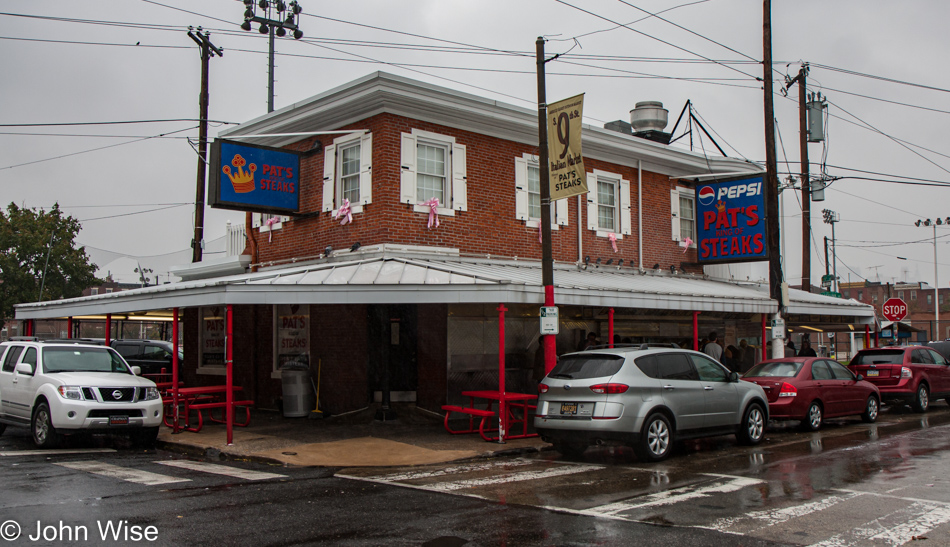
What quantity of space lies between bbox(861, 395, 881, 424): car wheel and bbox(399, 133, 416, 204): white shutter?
10469 millimetres

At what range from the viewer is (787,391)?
46.0 feet

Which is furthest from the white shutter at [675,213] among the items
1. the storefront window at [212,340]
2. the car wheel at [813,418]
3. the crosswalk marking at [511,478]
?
the storefront window at [212,340]

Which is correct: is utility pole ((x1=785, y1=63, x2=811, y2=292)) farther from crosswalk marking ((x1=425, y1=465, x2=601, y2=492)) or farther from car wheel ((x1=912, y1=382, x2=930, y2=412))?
crosswalk marking ((x1=425, y1=465, x2=601, y2=492))

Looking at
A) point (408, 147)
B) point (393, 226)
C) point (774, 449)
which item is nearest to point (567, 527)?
point (774, 449)

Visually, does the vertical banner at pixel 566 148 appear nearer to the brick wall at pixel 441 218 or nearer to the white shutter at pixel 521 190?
the brick wall at pixel 441 218

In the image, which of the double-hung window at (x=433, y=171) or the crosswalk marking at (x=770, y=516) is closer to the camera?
the crosswalk marking at (x=770, y=516)

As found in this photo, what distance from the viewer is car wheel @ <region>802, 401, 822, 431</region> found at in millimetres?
14281

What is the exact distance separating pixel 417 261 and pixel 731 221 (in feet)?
32.6

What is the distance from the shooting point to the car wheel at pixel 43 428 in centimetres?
1206

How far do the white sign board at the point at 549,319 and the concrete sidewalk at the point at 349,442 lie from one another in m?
1.90

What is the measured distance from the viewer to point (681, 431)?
11023 mm

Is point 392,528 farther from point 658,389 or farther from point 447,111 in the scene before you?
point 447,111

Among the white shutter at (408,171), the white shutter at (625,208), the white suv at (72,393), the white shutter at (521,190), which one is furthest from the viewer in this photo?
the white shutter at (625,208)

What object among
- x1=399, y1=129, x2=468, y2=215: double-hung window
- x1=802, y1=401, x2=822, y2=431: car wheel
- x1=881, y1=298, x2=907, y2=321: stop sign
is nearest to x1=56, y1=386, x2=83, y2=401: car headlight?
x1=399, y1=129, x2=468, y2=215: double-hung window
